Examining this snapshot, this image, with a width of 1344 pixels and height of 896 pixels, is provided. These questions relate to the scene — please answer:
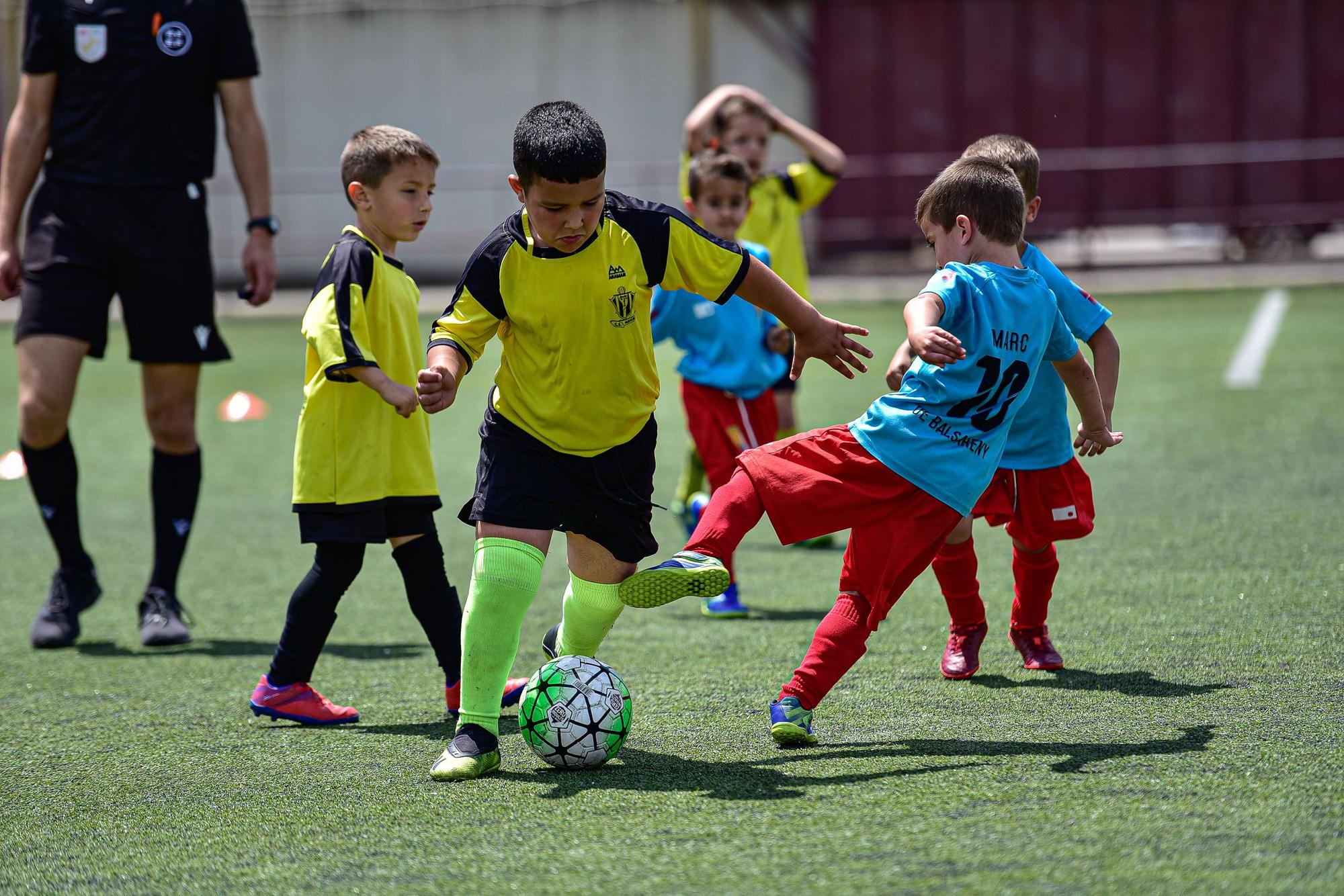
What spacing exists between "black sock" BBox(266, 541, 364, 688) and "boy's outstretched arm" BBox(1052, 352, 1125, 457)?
1917mm

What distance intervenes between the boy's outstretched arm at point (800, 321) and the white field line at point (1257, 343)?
747 cm

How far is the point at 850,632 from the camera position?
364 centimetres

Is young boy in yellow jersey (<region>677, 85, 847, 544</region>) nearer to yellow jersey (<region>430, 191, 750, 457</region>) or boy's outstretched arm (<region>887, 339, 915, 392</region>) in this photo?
boy's outstretched arm (<region>887, 339, 915, 392</region>)

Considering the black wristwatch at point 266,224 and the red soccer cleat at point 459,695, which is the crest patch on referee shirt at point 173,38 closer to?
the black wristwatch at point 266,224

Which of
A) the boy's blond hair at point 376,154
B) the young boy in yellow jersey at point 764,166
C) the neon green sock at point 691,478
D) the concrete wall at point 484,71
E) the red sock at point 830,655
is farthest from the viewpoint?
the concrete wall at point 484,71

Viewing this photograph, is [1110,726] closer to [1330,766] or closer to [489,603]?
[1330,766]

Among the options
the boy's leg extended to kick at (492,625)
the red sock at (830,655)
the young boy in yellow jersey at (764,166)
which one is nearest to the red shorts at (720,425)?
the young boy in yellow jersey at (764,166)

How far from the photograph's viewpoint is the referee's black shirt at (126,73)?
513 cm

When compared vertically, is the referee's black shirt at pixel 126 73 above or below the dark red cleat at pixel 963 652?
above

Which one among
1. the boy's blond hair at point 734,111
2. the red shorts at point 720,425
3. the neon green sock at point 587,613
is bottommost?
the neon green sock at point 587,613

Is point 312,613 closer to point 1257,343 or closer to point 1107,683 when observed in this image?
point 1107,683

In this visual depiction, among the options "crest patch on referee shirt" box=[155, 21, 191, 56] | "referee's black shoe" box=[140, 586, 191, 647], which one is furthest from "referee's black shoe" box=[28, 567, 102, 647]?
"crest patch on referee shirt" box=[155, 21, 191, 56]

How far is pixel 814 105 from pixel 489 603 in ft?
61.8

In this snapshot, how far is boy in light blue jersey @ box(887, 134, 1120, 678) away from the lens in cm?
425
